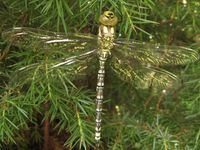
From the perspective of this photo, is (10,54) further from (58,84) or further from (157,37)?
(157,37)

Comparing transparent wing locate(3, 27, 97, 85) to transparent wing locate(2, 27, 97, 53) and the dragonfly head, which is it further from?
the dragonfly head

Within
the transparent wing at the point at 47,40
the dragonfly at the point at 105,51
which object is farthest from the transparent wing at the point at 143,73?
the transparent wing at the point at 47,40

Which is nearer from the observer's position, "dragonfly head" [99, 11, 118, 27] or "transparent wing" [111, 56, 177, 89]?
"dragonfly head" [99, 11, 118, 27]

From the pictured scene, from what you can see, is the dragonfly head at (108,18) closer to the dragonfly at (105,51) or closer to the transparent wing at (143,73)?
the dragonfly at (105,51)

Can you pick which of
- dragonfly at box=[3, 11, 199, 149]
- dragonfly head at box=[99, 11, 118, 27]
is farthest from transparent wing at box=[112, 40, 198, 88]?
dragonfly head at box=[99, 11, 118, 27]

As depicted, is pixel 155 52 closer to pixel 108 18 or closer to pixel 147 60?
pixel 147 60

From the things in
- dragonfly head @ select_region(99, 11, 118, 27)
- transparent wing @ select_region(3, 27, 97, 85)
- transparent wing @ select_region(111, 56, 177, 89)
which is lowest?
transparent wing @ select_region(111, 56, 177, 89)

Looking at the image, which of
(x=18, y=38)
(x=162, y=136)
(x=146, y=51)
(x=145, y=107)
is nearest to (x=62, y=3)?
(x=18, y=38)
